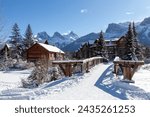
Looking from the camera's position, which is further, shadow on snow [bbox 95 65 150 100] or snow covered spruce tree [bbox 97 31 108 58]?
snow covered spruce tree [bbox 97 31 108 58]

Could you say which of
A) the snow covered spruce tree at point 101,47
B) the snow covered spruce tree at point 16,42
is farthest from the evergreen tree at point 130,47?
the snow covered spruce tree at point 16,42

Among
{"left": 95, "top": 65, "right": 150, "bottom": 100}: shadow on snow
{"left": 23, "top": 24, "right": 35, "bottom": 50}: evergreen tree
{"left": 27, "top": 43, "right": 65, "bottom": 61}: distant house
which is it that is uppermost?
{"left": 23, "top": 24, "right": 35, "bottom": 50}: evergreen tree

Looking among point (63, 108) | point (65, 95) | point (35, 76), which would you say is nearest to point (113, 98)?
point (65, 95)

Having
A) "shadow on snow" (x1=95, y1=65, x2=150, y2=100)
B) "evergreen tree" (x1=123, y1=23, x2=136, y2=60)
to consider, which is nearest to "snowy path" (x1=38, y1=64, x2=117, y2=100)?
"shadow on snow" (x1=95, y1=65, x2=150, y2=100)

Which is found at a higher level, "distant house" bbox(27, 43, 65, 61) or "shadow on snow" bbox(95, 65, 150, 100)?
"distant house" bbox(27, 43, 65, 61)

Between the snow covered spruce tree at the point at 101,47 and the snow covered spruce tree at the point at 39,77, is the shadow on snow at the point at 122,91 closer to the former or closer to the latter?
the snow covered spruce tree at the point at 39,77

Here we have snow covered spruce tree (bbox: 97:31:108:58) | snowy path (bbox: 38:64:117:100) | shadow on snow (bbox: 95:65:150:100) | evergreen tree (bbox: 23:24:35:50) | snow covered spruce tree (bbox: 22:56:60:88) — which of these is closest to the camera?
snowy path (bbox: 38:64:117:100)

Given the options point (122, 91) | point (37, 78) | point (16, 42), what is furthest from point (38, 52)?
point (122, 91)

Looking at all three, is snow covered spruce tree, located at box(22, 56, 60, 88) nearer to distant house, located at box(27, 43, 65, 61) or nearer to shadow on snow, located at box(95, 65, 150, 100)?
shadow on snow, located at box(95, 65, 150, 100)

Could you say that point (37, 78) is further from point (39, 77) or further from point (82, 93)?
point (82, 93)

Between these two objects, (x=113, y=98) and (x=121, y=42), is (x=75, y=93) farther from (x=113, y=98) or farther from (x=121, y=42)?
(x=121, y=42)

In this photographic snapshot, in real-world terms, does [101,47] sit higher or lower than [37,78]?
higher

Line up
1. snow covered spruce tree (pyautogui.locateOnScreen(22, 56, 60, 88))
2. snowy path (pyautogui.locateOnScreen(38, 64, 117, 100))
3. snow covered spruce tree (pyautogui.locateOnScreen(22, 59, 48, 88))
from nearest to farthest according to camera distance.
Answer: snowy path (pyautogui.locateOnScreen(38, 64, 117, 100)) < snow covered spruce tree (pyautogui.locateOnScreen(22, 56, 60, 88)) < snow covered spruce tree (pyautogui.locateOnScreen(22, 59, 48, 88))

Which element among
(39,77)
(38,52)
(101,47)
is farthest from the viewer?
(101,47)
